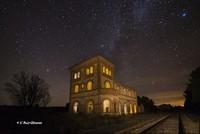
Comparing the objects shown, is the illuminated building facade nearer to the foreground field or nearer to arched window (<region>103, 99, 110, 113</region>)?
arched window (<region>103, 99, 110, 113</region>)

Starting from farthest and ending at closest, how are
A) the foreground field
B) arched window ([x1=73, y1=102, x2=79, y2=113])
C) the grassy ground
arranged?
arched window ([x1=73, y1=102, x2=79, y2=113])
the grassy ground
the foreground field

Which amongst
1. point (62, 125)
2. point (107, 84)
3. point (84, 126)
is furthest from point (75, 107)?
point (84, 126)

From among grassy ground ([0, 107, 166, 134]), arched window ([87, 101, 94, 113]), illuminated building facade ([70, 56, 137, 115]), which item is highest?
illuminated building facade ([70, 56, 137, 115])

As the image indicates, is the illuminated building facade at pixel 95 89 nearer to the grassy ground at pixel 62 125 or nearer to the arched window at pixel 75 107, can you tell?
the arched window at pixel 75 107

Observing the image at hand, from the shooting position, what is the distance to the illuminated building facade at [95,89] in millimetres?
29000

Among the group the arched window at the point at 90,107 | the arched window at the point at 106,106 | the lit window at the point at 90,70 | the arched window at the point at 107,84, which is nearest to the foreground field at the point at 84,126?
the arched window at the point at 106,106

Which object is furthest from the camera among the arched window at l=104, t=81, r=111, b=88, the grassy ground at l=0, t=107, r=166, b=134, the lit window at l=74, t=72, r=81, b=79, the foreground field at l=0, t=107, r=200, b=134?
the lit window at l=74, t=72, r=81, b=79

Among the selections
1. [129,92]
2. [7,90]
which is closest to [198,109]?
[129,92]

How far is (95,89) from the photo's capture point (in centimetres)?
3002

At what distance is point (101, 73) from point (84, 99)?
22.2 feet

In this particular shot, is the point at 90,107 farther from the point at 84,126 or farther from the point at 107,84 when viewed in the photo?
the point at 84,126

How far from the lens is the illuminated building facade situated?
1142 inches

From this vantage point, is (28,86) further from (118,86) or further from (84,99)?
(118,86)

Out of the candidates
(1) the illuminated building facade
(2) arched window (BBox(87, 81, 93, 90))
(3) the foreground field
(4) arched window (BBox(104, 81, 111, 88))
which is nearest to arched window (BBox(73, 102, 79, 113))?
(1) the illuminated building facade
